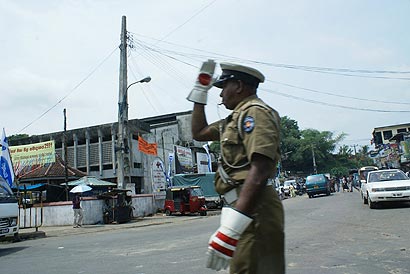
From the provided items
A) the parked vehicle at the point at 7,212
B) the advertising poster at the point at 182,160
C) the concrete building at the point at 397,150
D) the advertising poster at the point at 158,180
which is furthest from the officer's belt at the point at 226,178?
the concrete building at the point at 397,150

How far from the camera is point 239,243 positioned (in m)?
2.09

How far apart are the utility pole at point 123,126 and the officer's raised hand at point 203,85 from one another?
57.0ft

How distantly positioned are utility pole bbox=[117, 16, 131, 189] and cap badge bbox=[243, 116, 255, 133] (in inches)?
700

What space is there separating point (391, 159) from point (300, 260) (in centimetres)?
4113

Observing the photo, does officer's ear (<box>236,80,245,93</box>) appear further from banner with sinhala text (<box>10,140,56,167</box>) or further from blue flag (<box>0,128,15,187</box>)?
banner with sinhala text (<box>10,140,56,167</box>)

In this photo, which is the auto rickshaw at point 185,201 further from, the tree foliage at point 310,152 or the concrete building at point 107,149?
the tree foliage at point 310,152

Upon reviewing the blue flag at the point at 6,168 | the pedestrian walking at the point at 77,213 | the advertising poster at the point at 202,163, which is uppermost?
the advertising poster at the point at 202,163

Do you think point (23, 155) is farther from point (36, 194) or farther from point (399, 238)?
point (399, 238)

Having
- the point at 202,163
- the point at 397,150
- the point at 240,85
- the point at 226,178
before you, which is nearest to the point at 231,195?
the point at 226,178

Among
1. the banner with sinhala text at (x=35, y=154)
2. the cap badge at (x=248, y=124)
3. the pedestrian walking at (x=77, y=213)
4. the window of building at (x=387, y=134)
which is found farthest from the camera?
the window of building at (x=387, y=134)

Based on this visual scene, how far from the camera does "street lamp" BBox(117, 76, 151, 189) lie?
19.8 meters

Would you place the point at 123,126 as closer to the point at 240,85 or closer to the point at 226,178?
the point at 240,85

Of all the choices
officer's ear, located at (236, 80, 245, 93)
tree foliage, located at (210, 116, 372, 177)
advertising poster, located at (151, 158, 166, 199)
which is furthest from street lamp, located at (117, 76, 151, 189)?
tree foliage, located at (210, 116, 372, 177)

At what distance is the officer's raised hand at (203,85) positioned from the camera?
8.16 feet
